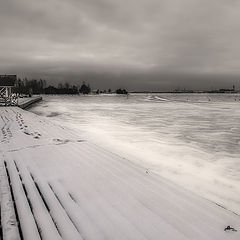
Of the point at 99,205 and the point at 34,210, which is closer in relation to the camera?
the point at 34,210

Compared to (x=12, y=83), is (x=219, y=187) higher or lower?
lower

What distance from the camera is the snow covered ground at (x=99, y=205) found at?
3.40 m

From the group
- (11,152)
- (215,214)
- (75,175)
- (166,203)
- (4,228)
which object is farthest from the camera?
(11,152)

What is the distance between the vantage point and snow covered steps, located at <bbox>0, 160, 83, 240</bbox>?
11.0 ft

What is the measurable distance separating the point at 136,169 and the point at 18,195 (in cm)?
232

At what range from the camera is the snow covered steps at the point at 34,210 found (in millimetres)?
3359

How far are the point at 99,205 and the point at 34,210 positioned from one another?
0.83m

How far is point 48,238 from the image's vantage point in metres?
3.25

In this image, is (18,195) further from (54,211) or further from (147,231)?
(147,231)

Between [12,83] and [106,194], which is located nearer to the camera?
[106,194]

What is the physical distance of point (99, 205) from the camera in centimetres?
419

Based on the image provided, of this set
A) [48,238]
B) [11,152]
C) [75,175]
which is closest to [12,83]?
[11,152]

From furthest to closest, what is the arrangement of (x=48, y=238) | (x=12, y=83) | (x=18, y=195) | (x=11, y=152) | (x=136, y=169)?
(x=12, y=83) < (x=11, y=152) < (x=136, y=169) < (x=18, y=195) < (x=48, y=238)

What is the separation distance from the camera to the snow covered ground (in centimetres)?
340
